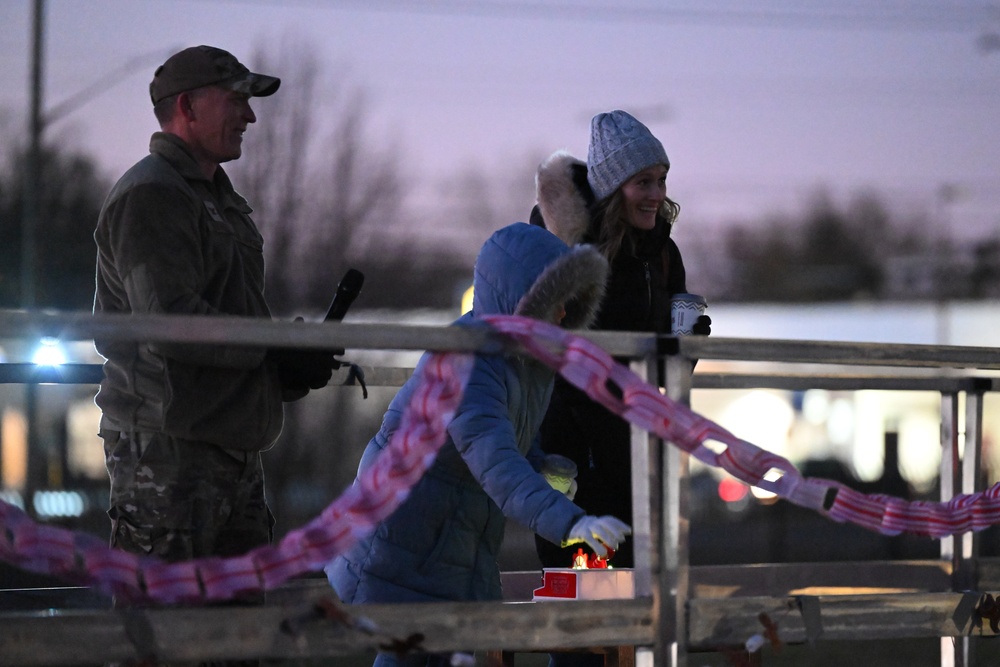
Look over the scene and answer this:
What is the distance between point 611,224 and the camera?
196 inches

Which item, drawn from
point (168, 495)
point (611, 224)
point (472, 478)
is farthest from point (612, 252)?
point (168, 495)

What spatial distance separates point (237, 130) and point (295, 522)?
19.8m

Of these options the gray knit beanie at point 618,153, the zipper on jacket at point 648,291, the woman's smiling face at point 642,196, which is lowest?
the zipper on jacket at point 648,291

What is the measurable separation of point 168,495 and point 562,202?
182cm

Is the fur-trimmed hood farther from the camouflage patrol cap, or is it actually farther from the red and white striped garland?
the camouflage patrol cap

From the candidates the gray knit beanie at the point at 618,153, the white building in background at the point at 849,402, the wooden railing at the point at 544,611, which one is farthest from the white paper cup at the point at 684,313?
the white building in background at the point at 849,402

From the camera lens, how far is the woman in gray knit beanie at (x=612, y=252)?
Answer: 4820 mm

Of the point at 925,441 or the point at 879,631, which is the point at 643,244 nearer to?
the point at 879,631

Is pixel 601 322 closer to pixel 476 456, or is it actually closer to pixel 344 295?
pixel 344 295

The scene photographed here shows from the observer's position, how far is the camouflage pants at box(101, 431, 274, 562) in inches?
149

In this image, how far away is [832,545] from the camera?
24.9 metres

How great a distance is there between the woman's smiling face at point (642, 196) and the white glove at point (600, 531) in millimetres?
1857

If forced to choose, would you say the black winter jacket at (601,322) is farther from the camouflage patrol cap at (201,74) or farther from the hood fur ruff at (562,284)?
the camouflage patrol cap at (201,74)

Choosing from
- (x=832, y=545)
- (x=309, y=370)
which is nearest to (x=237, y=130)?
(x=309, y=370)
